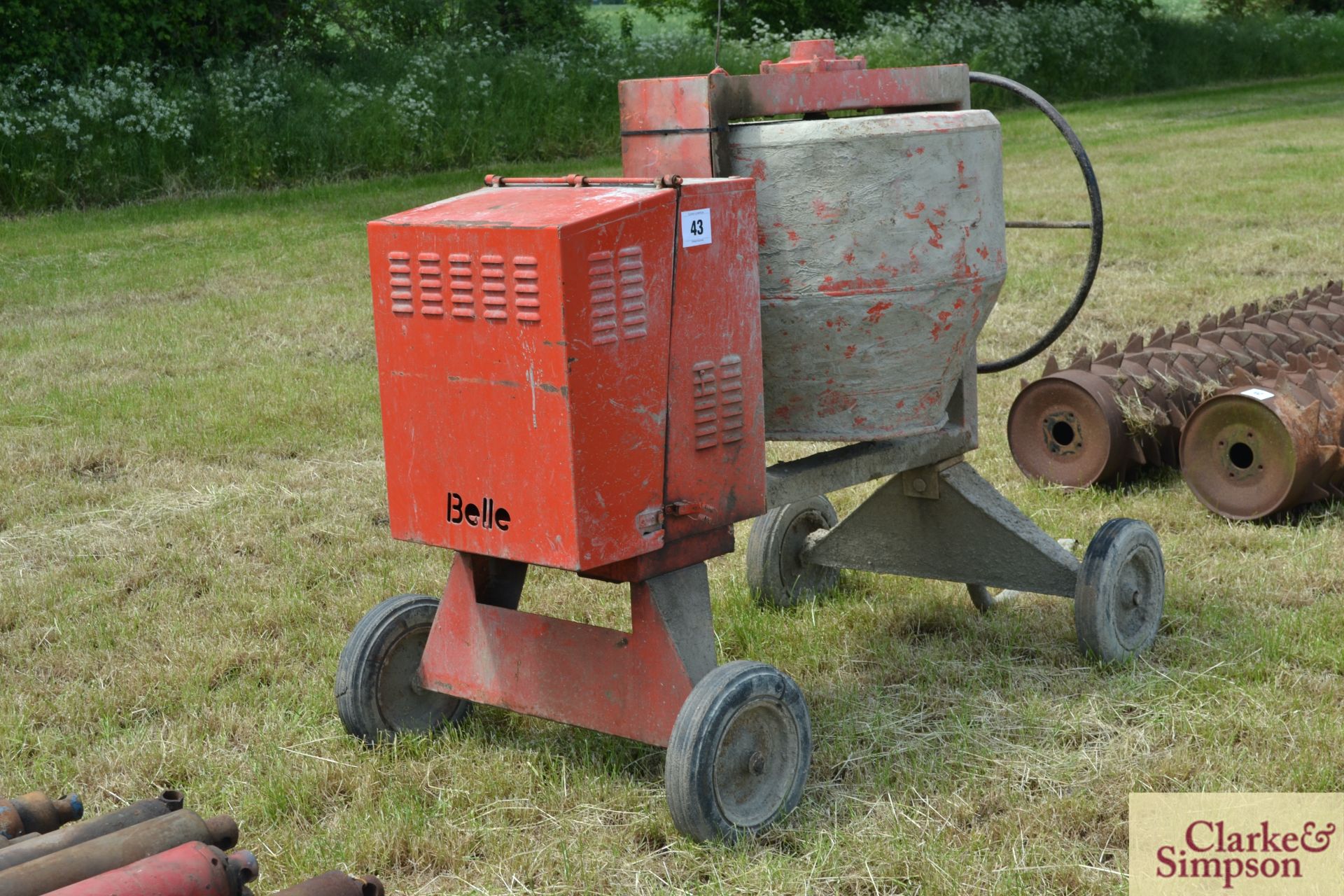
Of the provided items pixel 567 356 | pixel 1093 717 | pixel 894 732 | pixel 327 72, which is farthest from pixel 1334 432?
pixel 327 72

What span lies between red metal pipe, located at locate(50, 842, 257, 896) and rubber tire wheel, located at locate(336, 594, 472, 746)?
1.28 meters

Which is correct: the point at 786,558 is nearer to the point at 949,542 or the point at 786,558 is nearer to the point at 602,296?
the point at 949,542

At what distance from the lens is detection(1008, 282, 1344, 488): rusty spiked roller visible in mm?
5410

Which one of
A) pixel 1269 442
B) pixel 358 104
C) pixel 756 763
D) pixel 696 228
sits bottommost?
pixel 756 763

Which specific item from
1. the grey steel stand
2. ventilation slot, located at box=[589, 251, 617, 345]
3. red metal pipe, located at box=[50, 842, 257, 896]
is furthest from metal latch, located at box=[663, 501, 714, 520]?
red metal pipe, located at box=[50, 842, 257, 896]

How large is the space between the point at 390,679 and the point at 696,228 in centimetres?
141

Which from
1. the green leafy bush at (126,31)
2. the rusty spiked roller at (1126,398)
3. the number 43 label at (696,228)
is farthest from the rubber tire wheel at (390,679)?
the green leafy bush at (126,31)

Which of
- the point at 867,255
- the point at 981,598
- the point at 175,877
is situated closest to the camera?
the point at 175,877

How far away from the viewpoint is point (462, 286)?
320 centimetres

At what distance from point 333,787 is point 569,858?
69 cm

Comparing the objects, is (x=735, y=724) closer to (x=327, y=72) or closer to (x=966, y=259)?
(x=966, y=259)

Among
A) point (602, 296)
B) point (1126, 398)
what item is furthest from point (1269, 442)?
point (602, 296)

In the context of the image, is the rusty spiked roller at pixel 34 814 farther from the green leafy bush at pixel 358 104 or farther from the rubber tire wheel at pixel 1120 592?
the green leafy bush at pixel 358 104

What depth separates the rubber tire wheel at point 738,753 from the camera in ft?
10.2
